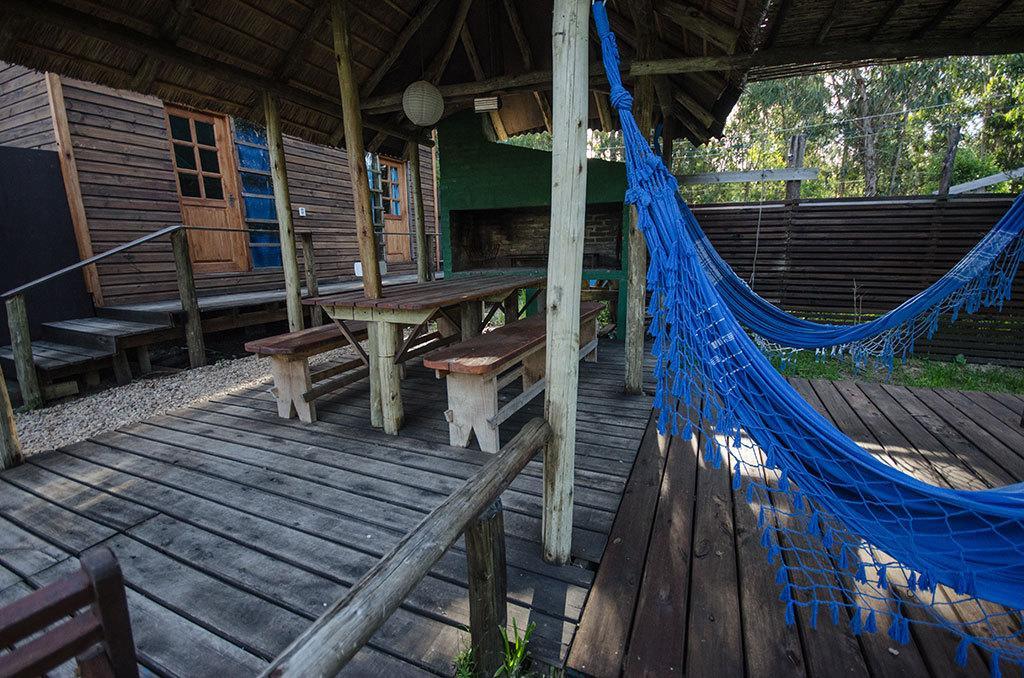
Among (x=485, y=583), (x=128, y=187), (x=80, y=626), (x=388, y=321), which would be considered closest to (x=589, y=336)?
(x=388, y=321)

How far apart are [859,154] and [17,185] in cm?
1589

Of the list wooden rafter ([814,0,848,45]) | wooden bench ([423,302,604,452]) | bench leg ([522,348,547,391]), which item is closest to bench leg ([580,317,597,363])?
bench leg ([522,348,547,391])

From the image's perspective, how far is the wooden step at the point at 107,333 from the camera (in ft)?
12.2

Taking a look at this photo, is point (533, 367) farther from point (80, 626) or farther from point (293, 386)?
point (80, 626)

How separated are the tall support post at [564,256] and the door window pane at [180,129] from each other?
18.7ft

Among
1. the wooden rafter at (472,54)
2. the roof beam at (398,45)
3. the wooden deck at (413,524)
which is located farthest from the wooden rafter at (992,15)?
the roof beam at (398,45)

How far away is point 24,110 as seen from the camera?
4.38 meters

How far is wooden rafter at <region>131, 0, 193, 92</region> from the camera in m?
2.54

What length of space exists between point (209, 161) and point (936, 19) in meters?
6.78

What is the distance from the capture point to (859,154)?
456 inches

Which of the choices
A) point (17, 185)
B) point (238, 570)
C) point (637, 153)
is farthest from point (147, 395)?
point (637, 153)

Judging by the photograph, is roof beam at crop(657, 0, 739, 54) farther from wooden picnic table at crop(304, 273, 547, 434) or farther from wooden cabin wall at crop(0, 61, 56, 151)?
wooden cabin wall at crop(0, 61, 56, 151)

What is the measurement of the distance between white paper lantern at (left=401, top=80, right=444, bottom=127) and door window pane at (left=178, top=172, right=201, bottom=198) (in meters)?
3.66

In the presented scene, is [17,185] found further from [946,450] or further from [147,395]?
[946,450]
